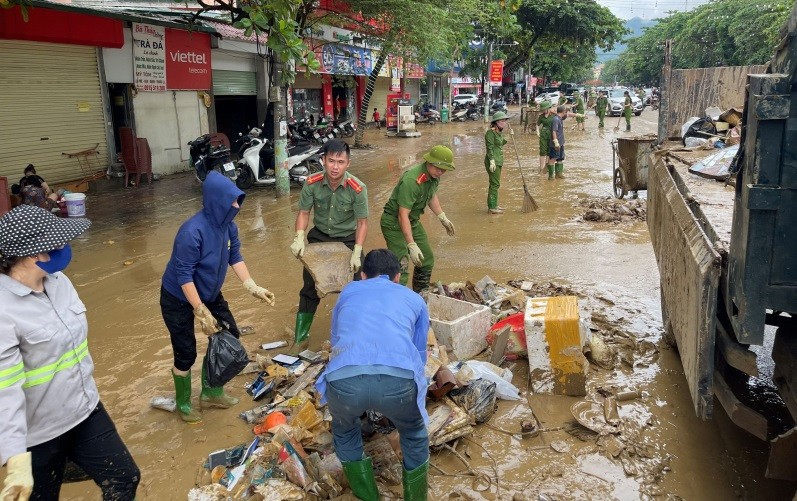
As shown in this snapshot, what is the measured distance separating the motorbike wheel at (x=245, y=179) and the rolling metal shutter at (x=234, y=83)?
15.8 ft

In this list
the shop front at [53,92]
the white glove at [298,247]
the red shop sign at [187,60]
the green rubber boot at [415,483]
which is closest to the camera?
the green rubber boot at [415,483]

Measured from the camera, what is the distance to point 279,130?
11141mm

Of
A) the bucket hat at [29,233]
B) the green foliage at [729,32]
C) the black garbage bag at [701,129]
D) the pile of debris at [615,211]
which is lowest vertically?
the pile of debris at [615,211]

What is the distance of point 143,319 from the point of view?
19.2 ft

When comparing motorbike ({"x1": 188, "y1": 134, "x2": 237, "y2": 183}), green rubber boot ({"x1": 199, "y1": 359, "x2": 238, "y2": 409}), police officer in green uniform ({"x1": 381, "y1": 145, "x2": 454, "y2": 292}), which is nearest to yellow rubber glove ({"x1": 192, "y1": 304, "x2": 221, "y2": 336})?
green rubber boot ({"x1": 199, "y1": 359, "x2": 238, "y2": 409})

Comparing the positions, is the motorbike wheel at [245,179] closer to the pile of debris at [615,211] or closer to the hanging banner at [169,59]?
the hanging banner at [169,59]

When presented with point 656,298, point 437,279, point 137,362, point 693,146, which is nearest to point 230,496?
point 137,362

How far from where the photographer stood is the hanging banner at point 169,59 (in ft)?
40.4

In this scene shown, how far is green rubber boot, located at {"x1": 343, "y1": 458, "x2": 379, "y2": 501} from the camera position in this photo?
306cm

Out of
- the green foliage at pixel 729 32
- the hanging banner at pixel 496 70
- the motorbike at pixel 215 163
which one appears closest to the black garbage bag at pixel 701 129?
the motorbike at pixel 215 163

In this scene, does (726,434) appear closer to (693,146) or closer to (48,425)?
(693,146)

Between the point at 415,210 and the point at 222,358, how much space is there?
95.1 inches

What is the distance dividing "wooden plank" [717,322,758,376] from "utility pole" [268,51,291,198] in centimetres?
933

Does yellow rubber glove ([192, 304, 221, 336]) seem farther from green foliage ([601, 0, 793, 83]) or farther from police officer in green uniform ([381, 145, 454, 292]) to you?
green foliage ([601, 0, 793, 83])
